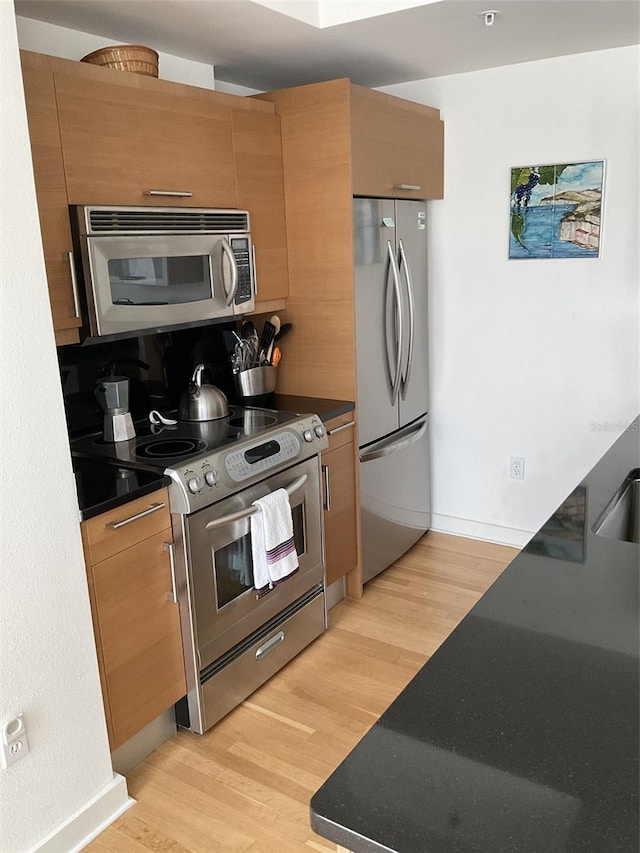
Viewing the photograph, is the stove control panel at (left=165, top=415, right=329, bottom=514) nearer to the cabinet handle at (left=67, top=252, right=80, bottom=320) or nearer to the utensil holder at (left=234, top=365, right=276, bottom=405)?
the utensil holder at (left=234, top=365, right=276, bottom=405)

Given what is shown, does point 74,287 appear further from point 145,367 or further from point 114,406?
point 145,367

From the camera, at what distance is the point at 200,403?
2730mm

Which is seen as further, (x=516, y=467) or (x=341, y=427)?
(x=516, y=467)

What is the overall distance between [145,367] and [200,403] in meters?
0.31

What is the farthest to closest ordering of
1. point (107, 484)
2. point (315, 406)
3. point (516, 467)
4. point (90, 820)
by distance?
point (516, 467) < point (315, 406) < point (107, 484) < point (90, 820)

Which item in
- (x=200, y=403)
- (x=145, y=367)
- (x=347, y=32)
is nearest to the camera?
(x=347, y=32)

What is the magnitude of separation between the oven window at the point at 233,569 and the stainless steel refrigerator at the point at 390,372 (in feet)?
2.85

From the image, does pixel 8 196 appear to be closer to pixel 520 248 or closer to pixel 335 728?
pixel 335 728

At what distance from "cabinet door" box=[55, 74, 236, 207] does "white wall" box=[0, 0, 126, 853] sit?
504mm

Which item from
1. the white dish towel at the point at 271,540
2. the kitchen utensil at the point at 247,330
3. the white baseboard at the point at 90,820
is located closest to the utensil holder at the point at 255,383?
the kitchen utensil at the point at 247,330

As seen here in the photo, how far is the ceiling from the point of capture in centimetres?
231

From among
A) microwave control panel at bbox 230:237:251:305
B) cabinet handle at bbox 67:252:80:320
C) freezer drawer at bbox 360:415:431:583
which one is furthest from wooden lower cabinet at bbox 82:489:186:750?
freezer drawer at bbox 360:415:431:583

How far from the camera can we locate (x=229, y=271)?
8.91 ft

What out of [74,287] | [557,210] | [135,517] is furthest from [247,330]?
[557,210]
